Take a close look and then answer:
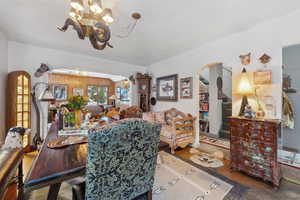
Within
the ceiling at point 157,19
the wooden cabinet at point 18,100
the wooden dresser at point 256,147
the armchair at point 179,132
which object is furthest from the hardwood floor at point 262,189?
the ceiling at point 157,19

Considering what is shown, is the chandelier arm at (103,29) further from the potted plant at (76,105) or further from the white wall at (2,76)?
the white wall at (2,76)

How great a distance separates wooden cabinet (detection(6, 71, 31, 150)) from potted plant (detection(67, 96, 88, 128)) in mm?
1950

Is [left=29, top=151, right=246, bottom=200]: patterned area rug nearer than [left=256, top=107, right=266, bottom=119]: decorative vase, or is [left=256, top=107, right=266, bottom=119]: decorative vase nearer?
Answer: [left=29, top=151, right=246, bottom=200]: patterned area rug

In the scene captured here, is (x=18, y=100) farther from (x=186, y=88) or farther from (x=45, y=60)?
(x=186, y=88)

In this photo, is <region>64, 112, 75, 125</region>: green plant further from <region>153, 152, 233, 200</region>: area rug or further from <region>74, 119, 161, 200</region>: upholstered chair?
<region>153, 152, 233, 200</region>: area rug

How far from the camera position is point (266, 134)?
1809 mm

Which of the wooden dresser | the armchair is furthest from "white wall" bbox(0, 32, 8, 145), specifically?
the wooden dresser

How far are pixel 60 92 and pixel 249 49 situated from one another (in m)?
8.57

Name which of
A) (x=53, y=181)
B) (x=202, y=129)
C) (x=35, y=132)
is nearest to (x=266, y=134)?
(x=53, y=181)

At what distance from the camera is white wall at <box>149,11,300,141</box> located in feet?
6.54

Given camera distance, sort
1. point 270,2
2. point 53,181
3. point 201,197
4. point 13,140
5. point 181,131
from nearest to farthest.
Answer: point 53,181 → point 13,140 → point 201,197 → point 270,2 → point 181,131

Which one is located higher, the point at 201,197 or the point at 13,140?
the point at 13,140

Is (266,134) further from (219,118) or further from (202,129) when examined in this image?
(202,129)

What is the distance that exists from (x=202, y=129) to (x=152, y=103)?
2097mm
